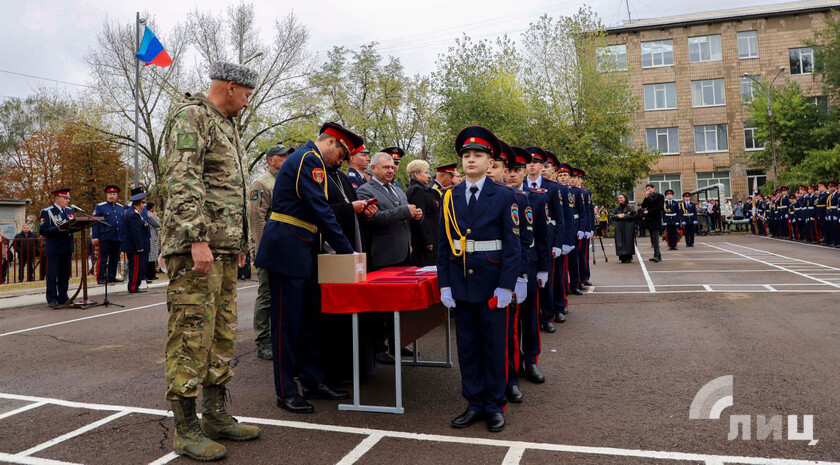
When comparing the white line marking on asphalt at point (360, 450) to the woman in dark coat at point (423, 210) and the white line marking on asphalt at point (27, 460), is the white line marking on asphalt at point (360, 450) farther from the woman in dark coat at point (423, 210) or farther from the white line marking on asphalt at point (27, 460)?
the woman in dark coat at point (423, 210)

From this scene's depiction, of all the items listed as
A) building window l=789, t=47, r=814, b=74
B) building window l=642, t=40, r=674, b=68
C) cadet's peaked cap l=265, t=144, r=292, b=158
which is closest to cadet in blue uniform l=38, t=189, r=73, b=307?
cadet's peaked cap l=265, t=144, r=292, b=158

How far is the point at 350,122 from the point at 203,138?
108 feet

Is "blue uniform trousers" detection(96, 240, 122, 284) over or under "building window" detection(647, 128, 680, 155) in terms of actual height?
under

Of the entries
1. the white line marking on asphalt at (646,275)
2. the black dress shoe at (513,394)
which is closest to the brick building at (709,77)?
the white line marking on asphalt at (646,275)

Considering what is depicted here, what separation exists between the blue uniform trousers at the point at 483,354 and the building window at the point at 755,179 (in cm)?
4800

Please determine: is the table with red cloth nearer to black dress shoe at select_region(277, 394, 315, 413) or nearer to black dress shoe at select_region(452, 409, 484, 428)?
black dress shoe at select_region(277, 394, 315, 413)

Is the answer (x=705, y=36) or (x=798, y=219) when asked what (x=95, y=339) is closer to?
(x=798, y=219)

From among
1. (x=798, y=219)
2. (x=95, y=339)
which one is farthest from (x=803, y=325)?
(x=798, y=219)

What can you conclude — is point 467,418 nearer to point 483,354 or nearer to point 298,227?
point 483,354

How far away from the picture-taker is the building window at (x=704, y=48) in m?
45.9

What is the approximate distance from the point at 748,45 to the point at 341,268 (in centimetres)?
5076

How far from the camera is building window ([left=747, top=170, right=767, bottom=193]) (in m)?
45.4

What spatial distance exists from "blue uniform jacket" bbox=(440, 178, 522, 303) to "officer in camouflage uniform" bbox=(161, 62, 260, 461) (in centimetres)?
153

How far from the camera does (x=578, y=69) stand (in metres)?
34.9
